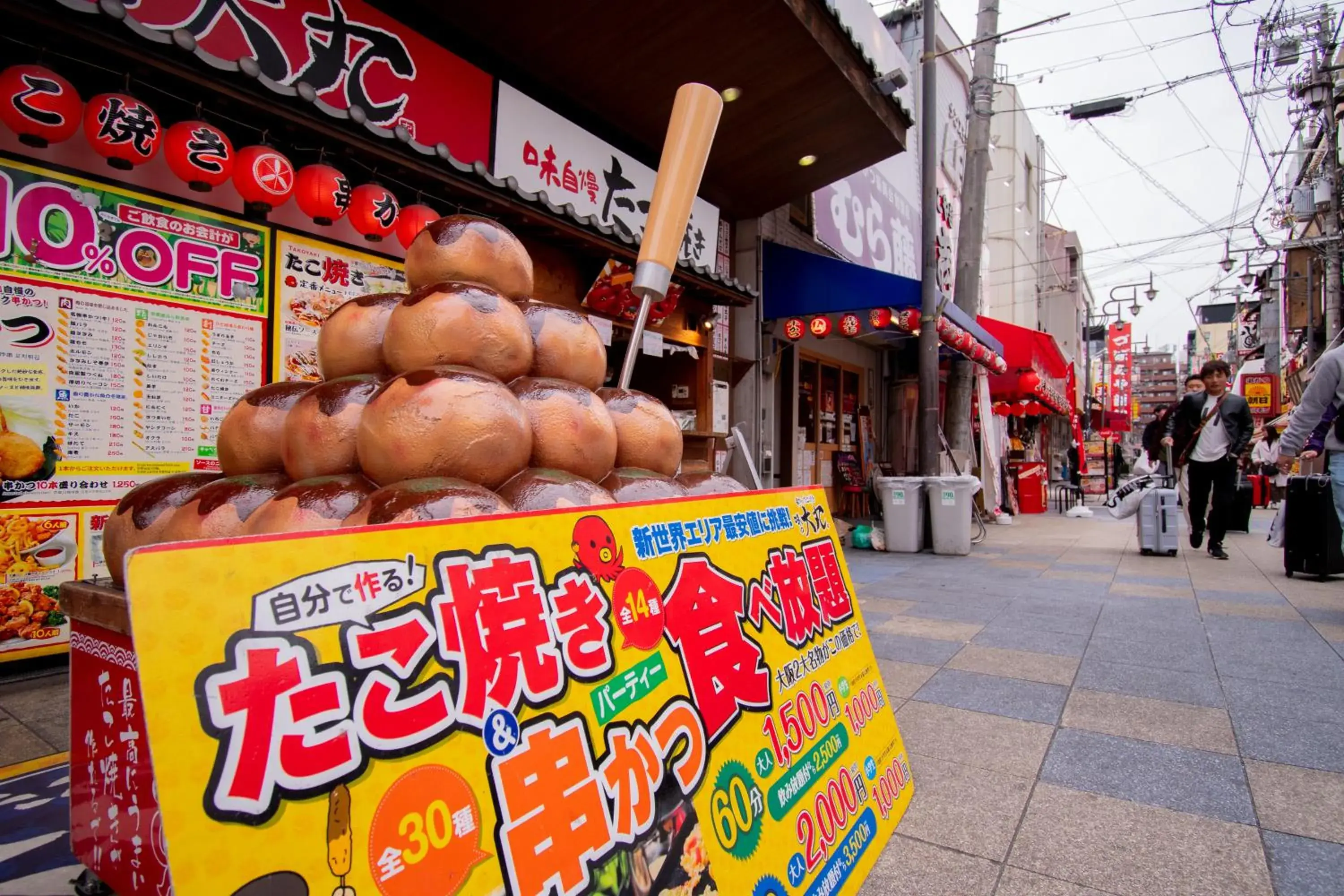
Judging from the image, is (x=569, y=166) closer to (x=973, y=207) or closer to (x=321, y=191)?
(x=321, y=191)

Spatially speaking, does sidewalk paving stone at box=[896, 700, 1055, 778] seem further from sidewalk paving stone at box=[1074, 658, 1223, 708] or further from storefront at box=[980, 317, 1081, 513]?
storefront at box=[980, 317, 1081, 513]

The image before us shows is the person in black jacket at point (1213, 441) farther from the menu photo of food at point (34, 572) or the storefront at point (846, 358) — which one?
the menu photo of food at point (34, 572)

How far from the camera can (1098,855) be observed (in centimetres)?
205

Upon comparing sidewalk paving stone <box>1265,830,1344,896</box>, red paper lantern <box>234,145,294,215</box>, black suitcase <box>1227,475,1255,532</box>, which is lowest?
sidewalk paving stone <box>1265,830,1344,896</box>

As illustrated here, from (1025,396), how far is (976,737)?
13.2 metres

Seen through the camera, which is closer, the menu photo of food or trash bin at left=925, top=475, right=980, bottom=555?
the menu photo of food

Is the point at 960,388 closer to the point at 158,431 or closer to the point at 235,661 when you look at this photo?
the point at 158,431

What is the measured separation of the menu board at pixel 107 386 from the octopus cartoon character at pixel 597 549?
3.64 metres

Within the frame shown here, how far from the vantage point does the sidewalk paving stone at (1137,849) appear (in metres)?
1.90

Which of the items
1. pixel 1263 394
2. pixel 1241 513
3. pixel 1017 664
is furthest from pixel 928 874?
pixel 1263 394

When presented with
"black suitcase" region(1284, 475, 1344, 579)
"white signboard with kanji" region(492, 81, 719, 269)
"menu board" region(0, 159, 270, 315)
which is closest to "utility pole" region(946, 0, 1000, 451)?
"black suitcase" region(1284, 475, 1344, 579)

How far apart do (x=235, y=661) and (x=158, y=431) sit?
12.4ft

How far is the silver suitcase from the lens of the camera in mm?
8172

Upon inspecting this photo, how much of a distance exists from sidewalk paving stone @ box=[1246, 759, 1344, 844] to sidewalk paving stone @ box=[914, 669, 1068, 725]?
2.49ft
